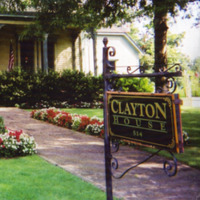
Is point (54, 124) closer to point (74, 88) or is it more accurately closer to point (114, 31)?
point (74, 88)

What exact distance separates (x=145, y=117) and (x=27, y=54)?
19270 millimetres

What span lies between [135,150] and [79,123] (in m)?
3.44

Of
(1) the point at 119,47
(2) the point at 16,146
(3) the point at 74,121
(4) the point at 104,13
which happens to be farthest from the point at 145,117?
(1) the point at 119,47

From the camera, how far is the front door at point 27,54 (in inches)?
821

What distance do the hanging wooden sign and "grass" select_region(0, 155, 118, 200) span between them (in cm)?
163

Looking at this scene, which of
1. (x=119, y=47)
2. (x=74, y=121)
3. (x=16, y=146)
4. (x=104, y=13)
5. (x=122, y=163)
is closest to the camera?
(x=122, y=163)

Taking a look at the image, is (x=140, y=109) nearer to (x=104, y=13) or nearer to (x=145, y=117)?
(x=145, y=117)

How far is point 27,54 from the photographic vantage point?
21.0 meters

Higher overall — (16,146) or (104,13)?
(104,13)

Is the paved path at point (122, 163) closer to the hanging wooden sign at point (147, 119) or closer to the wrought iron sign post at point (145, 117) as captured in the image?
the wrought iron sign post at point (145, 117)

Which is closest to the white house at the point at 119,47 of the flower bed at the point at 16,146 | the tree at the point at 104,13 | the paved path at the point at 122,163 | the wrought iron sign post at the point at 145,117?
the tree at the point at 104,13

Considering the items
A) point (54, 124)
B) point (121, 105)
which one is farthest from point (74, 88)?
point (121, 105)

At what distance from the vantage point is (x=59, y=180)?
197 inches

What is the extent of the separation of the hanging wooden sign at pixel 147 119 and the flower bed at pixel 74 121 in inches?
239
